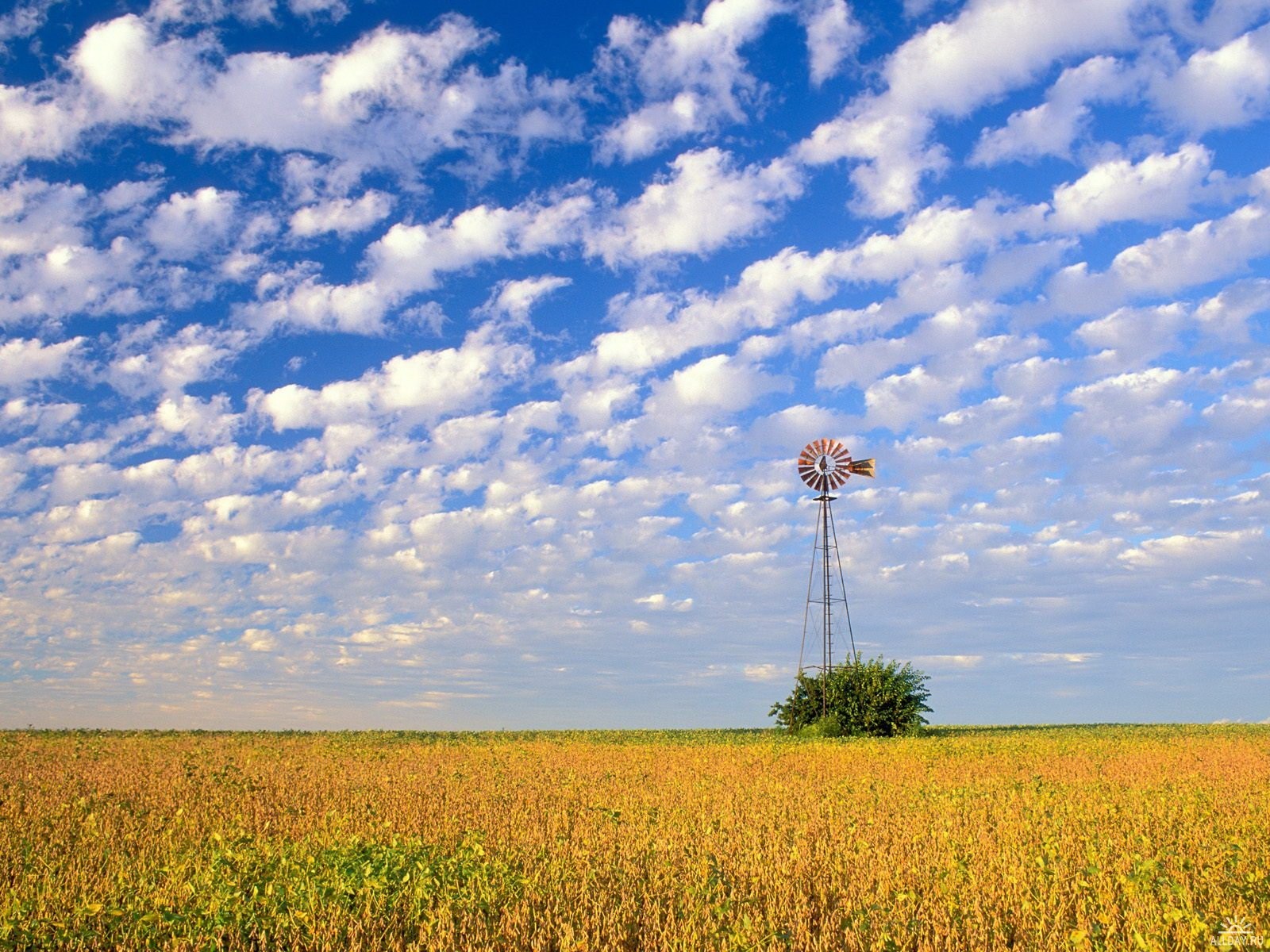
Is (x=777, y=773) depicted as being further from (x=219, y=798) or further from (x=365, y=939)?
(x=365, y=939)

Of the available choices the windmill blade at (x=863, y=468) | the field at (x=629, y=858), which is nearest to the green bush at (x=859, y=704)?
the windmill blade at (x=863, y=468)

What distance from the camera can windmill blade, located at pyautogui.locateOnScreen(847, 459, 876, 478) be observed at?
4706 centimetres

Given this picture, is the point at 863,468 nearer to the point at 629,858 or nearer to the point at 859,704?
the point at 859,704

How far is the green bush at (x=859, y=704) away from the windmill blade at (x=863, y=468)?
9.60 metres

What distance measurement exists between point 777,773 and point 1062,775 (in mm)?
6615

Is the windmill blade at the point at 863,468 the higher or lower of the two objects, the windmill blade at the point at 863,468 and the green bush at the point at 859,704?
the higher

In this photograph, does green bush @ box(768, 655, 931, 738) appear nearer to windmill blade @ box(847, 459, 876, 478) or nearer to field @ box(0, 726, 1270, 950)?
windmill blade @ box(847, 459, 876, 478)

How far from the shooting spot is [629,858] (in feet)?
34.2

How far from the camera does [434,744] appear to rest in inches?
1293

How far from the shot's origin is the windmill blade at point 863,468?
4706 cm

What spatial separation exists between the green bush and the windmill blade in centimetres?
960

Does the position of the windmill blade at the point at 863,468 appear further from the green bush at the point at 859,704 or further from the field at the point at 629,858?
the field at the point at 629,858

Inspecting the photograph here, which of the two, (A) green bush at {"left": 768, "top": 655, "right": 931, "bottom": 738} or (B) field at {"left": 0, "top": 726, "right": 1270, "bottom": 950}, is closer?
(B) field at {"left": 0, "top": 726, "right": 1270, "bottom": 950}

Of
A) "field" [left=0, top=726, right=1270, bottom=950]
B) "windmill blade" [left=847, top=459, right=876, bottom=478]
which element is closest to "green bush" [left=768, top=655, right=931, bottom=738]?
"windmill blade" [left=847, top=459, right=876, bottom=478]
